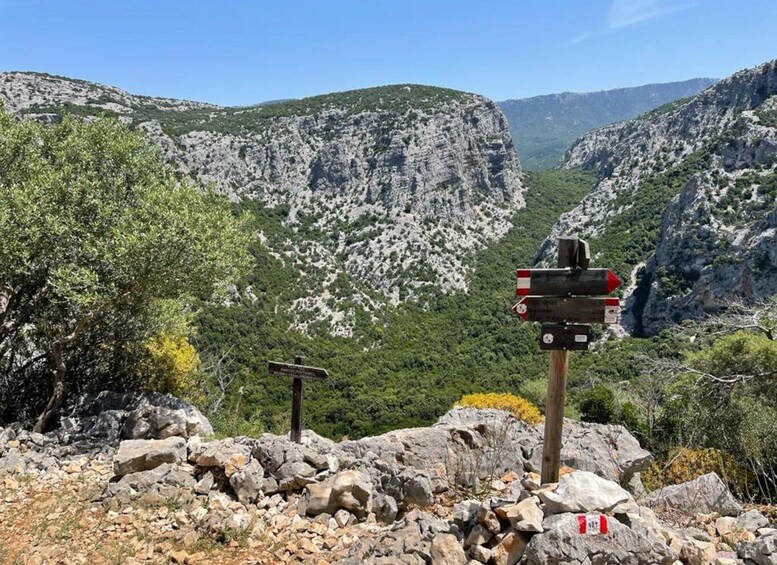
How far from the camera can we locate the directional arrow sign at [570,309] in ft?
19.4

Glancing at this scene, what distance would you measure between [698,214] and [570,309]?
79.1m

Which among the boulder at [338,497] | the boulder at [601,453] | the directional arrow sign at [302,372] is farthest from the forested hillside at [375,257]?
the boulder at [338,497]

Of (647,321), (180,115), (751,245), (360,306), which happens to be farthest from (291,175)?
(751,245)

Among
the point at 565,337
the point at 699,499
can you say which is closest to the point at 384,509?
the point at 565,337

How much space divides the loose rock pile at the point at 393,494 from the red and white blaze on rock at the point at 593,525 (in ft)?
0.04

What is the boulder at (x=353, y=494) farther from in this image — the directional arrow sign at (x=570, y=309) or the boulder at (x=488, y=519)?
the directional arrow sign at (x=570, y=309)

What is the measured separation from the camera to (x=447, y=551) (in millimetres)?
5711

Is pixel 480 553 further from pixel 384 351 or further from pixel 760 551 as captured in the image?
pixel 384 351

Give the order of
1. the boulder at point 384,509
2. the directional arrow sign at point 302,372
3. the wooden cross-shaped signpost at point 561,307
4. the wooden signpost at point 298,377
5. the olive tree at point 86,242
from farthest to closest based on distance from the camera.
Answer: the olive tree at point 86,242, the directional arrow sign at point 302,372, the wooden signpost at point 298,377, the boulder at point 384,509, the wooden cross-shaped signpost at point 561,307

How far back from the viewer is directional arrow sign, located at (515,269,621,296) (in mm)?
6082

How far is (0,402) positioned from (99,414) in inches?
116

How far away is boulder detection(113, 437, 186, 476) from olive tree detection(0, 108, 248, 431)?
3.12 metres

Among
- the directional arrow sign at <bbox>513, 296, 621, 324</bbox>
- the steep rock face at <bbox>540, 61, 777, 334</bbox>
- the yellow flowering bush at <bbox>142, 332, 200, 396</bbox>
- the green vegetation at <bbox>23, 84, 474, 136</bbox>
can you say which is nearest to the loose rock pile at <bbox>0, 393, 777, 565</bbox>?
the directional arrow sign at <bbox>513, 296, 621, 324</bbox>

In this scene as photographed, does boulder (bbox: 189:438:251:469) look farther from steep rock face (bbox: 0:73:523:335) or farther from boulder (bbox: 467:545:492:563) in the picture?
steep rock face (bbox: 0:73:523:335)
